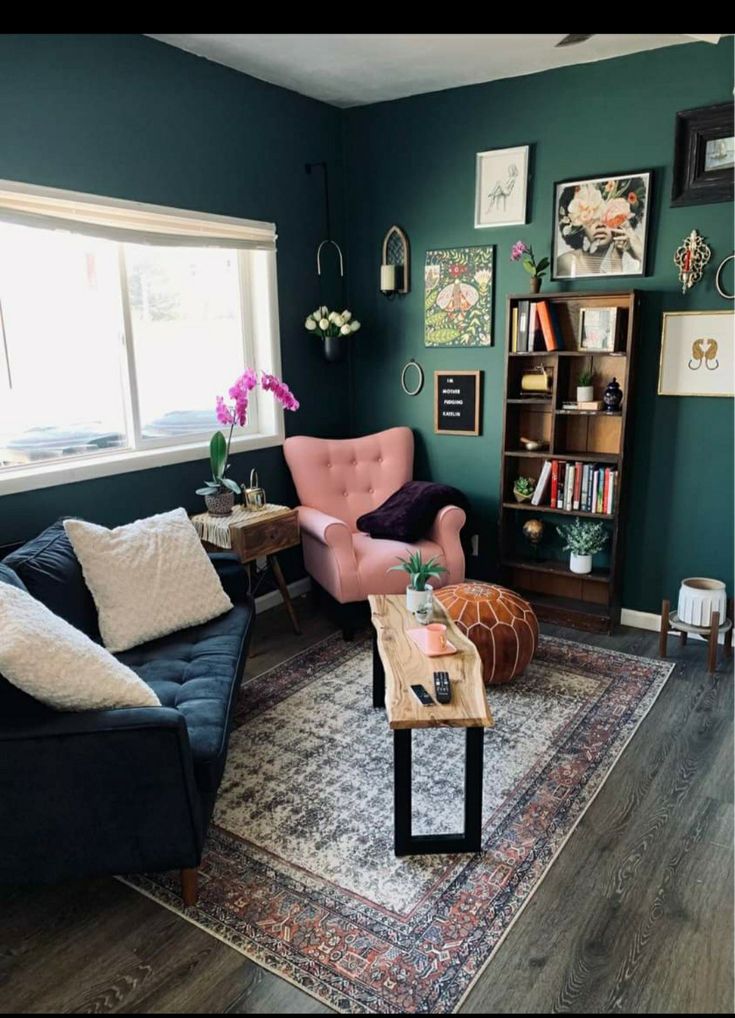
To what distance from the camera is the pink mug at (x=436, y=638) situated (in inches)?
94.5

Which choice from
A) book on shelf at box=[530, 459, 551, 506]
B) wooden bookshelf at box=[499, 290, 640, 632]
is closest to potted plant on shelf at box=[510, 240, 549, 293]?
wooden bookshelf at box=[499, 290, 640, 632]

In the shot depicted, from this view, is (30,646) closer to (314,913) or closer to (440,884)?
(314,913)

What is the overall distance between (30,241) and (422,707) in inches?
98.9

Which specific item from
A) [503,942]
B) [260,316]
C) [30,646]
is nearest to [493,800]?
[503,942]

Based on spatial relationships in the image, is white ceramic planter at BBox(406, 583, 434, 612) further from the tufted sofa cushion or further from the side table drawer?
the side table drawer

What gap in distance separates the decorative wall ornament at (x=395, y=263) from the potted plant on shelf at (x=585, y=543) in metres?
1.72

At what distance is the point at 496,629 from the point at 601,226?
209 cm

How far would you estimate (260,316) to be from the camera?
159 inches

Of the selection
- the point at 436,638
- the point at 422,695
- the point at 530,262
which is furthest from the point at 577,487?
the point at 422,695

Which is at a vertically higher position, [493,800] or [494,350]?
[494,350]

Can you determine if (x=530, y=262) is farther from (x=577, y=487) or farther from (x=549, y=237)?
(x=577, y=487)

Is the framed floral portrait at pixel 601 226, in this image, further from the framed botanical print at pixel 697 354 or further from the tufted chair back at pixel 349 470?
the tufted chair back at pixel 349 470

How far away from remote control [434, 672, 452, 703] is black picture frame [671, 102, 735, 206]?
2566mm

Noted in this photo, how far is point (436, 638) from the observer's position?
8.02 ft
